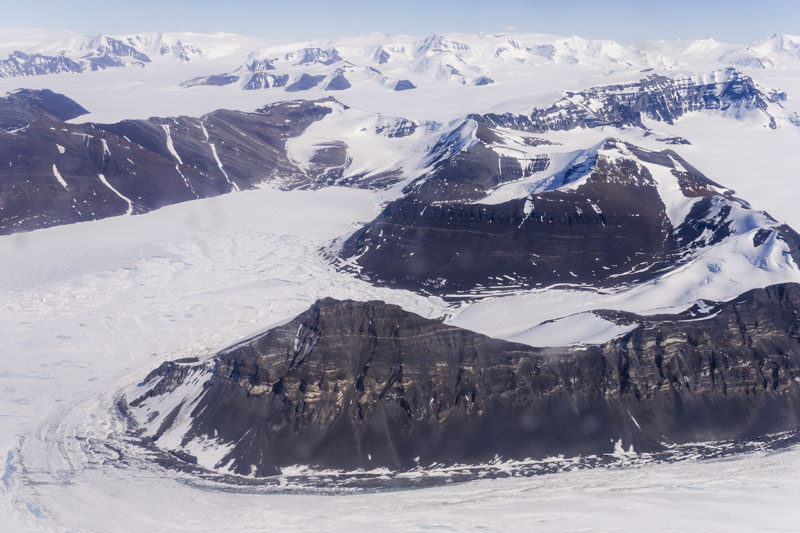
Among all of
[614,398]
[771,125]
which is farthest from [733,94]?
[614,398]

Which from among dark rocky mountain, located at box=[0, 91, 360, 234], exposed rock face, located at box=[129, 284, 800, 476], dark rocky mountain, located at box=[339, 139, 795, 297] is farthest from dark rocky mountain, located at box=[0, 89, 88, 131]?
exposed rock face, located at box=[129, 284, 800, 476]

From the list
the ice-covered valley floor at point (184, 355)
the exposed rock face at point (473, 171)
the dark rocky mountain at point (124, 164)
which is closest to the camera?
the ice-covered valley floor at point (184, 355)

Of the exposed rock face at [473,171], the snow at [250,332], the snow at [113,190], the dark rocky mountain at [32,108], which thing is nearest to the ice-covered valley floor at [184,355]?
the snow at [250,332]

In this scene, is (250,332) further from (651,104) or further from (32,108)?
(651,104)

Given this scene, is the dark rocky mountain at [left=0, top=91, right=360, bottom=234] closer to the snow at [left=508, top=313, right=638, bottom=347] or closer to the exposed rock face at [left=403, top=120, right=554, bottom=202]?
the exposed rock face at [left=403, top=120, right=554, bottom=202]

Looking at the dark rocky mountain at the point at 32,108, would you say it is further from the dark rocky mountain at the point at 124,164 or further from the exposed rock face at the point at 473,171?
the exposed rock face at the point at 473,171

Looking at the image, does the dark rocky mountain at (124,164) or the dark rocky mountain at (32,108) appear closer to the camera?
the dark rocky mountain at (124,164)

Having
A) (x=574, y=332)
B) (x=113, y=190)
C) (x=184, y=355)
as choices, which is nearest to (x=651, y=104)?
(x=113, y=190)
